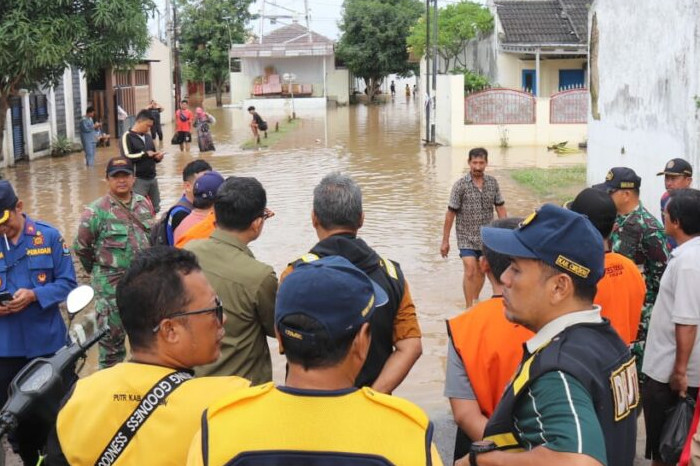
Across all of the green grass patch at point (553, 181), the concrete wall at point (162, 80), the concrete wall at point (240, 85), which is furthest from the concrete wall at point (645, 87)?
the concrete wall at point (240, 85)

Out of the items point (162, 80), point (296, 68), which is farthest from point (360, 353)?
point (296, 68)

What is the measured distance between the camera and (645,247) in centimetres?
496

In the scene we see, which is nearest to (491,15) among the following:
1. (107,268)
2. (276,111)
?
(276,111)

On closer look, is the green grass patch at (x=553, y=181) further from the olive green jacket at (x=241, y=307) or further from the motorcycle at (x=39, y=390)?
the motorcycle at (x=39, y=390)

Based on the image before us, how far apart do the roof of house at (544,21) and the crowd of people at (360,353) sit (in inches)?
1008

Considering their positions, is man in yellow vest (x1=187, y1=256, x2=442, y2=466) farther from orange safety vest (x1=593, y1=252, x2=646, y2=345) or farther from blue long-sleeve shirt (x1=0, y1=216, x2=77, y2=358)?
blue long-sleeve shirt (x1=0, y1=216, x2=77, y2=358)

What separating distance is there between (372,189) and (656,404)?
12.5m

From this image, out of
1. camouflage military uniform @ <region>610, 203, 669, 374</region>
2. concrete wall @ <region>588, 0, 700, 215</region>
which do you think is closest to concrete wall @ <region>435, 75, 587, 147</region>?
concrete wall @ <region>588, 0, 700, 215</region>

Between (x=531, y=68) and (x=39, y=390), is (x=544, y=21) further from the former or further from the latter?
(x=39, y=390)

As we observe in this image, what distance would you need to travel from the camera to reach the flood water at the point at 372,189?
28.7ft

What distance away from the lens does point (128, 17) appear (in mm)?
9688

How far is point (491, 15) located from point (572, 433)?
32.2 m

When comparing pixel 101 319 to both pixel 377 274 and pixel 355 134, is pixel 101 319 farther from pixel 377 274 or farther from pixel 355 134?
pixel 355 134

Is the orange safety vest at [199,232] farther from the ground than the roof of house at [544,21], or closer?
closer
